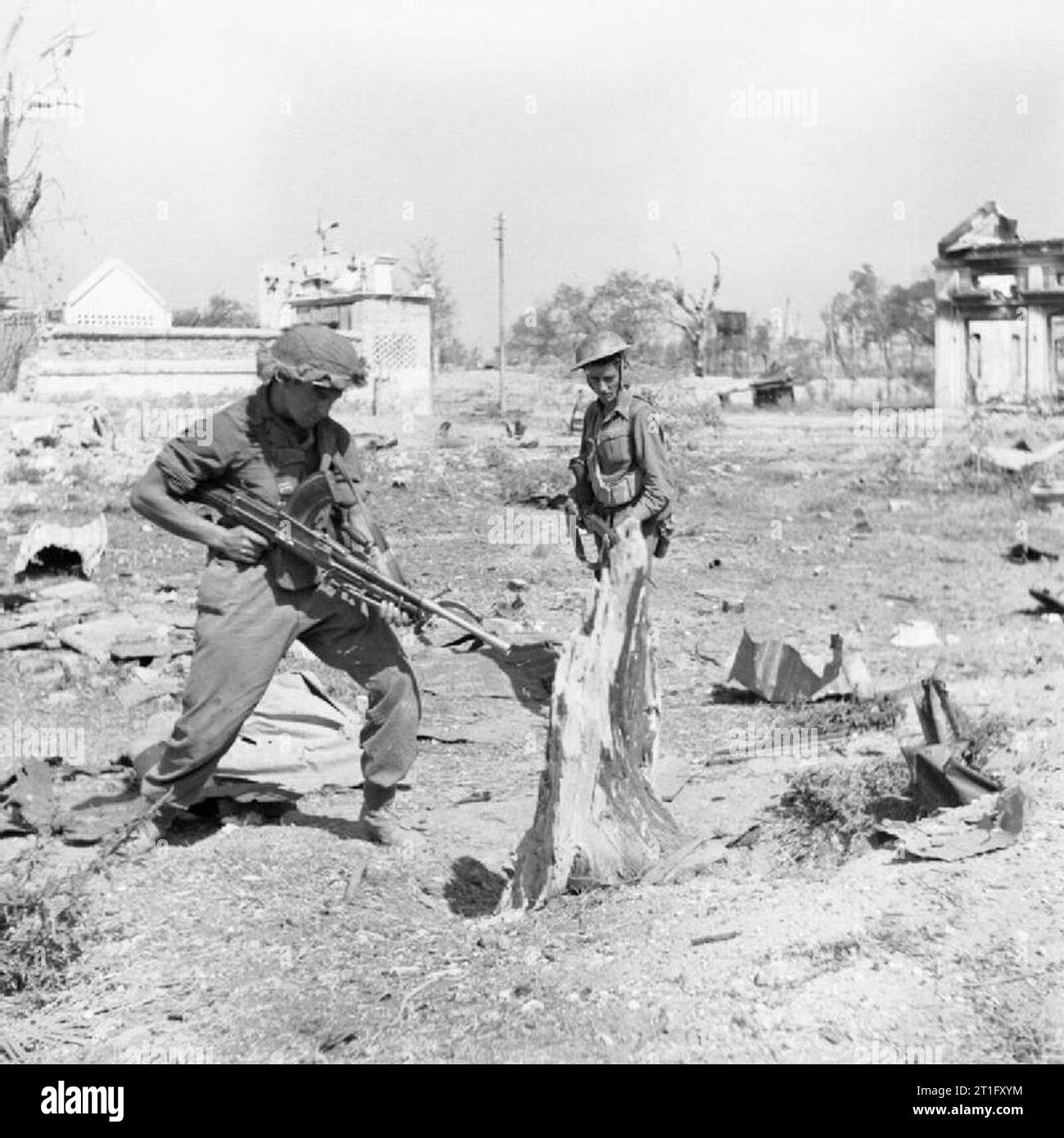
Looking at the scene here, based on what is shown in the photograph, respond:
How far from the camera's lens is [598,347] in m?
6.08

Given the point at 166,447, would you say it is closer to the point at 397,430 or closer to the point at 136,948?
the point at 136,948

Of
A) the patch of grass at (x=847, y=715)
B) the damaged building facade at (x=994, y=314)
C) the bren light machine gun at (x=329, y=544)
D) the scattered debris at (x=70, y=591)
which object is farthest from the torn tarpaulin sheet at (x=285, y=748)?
the damaged building facade at (x=994, y=314)

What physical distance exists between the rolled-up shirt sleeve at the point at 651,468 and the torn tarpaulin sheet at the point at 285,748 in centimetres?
146

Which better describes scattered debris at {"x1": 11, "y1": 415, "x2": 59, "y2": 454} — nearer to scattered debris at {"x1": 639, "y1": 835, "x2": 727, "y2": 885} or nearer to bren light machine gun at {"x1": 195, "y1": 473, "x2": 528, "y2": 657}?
bren light machine gun at {"x1": 195, "y1": 473, "x2": 528, "y2": 657}

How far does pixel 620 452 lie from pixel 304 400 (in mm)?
1974

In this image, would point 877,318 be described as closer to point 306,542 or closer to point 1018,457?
point 1018,457

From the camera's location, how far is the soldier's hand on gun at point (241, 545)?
4559 mm

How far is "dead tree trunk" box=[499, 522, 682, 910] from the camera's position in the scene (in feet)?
13.6

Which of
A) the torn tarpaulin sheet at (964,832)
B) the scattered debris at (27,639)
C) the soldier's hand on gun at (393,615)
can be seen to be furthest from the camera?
the scattered debris at (27,639)

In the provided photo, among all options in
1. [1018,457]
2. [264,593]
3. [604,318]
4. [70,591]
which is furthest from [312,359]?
[604,318]

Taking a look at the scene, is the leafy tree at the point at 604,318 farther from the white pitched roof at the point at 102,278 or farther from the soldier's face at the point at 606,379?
the soldier's face at the point at 606,379

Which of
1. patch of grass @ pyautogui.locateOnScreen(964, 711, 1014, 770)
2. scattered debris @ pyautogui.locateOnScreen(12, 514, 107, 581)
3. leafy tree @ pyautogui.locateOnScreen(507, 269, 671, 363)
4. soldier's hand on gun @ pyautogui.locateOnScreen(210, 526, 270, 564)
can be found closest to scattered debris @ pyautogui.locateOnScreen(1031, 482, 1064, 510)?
scattered debris @ pyautogui.locateOnScreen(12, 514, 107, 581)

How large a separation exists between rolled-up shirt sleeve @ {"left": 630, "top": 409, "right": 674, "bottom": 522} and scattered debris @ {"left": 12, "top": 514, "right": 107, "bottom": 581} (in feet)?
17.5
